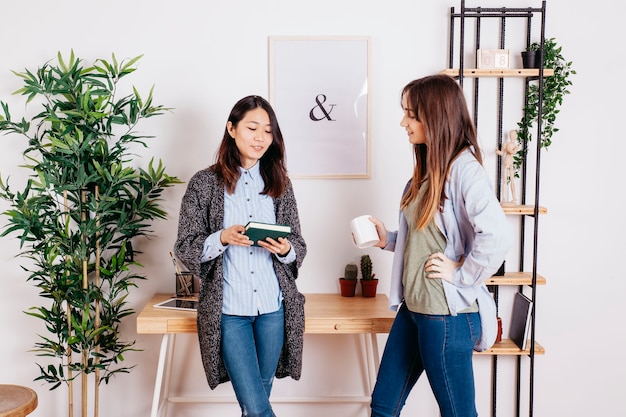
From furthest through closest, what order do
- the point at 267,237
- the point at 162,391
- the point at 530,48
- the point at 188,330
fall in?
1. the point at 162,391
2. the point at 530,48
3. the point at 188,330
4. the point at 267,237

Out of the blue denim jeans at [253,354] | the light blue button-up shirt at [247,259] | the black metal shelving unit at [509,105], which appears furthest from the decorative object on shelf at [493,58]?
the blue denim jeans at [253,354]

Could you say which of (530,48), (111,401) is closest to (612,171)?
(530,48)

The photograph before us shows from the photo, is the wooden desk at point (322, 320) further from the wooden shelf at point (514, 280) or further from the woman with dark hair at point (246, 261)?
the wooden shelf at point (514, 280)

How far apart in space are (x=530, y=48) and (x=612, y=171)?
26.5 inches

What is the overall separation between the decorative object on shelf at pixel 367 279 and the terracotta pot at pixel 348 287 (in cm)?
4

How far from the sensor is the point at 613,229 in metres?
2.80

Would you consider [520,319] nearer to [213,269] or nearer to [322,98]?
[322,98]

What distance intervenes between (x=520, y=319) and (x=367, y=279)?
692 mm

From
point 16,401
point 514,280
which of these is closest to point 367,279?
point 514,280

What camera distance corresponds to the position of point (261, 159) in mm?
2227

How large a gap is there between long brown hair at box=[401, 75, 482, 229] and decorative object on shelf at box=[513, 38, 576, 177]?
976 millimetres

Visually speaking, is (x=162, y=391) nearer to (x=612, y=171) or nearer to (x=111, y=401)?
(x=111, y=401)

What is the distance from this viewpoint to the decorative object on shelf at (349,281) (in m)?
2.73

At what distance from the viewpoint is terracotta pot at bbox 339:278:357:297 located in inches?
107
